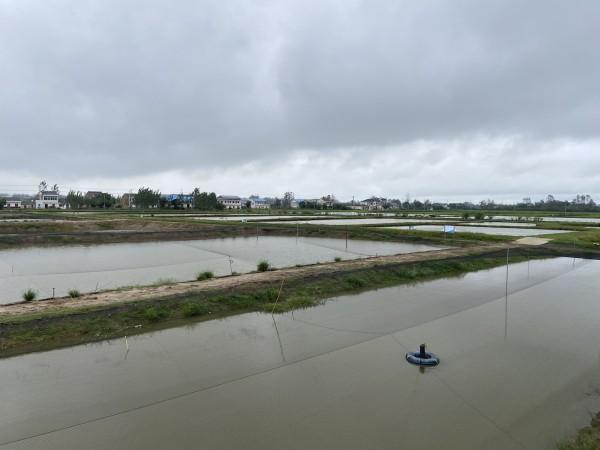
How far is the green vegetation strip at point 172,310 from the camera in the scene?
21.9ft

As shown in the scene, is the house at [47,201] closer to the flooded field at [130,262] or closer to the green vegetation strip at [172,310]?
the flooded field at [130,262]

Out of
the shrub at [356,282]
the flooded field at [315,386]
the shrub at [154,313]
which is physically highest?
the shrub at [154,313]

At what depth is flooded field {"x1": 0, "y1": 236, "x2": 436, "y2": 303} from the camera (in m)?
11.2

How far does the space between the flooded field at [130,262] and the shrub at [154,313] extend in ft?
11.0

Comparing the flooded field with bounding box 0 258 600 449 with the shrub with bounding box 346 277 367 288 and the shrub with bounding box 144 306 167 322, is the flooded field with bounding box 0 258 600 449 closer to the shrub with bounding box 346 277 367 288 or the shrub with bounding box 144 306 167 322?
the shrub with bounding box 144 306 167 322

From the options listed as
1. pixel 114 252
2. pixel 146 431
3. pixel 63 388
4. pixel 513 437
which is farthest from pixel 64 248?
pixel 513 437

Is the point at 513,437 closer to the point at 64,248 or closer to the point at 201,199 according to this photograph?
the point at 64,248

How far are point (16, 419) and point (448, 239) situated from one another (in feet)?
76.8

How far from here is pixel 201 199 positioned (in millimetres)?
74688

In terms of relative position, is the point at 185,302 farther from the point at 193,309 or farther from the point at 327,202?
the point at 327,202

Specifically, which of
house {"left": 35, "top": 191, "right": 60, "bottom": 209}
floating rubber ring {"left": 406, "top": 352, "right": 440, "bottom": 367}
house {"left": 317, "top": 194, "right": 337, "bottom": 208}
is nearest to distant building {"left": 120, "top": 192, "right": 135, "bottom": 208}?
house {"left": 35, "top": 191, "right": 60, "bottom": 209}

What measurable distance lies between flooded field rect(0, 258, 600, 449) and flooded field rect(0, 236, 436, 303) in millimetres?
5175

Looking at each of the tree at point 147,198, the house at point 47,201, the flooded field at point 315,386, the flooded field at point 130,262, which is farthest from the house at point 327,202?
the flooded field at point 315,386

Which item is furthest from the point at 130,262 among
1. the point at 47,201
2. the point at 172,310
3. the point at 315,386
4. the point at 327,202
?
the point at 327,202
